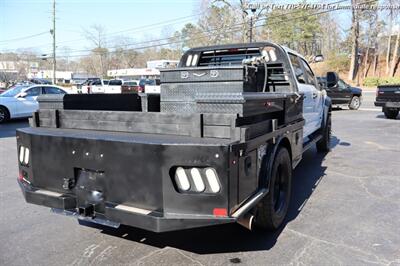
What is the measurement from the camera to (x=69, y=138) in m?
3.32

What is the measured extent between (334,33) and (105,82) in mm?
49787

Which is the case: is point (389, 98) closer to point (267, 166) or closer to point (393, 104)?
point (393, 104)

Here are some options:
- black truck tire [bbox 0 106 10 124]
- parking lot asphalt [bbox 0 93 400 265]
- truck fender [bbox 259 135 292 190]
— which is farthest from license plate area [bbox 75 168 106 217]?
black truck tire [bbox 0 106 10 124]

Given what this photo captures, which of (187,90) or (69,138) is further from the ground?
(187,90)

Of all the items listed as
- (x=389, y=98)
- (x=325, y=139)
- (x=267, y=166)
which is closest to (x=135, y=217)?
(x=267, y=166)

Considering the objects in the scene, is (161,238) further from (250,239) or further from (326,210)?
(326,210)

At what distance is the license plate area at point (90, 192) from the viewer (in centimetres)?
321

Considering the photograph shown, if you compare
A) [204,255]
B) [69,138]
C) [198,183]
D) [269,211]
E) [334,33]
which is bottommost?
[204,255]

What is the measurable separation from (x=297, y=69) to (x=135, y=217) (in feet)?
13.1

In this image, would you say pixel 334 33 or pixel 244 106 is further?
pixel 334 33

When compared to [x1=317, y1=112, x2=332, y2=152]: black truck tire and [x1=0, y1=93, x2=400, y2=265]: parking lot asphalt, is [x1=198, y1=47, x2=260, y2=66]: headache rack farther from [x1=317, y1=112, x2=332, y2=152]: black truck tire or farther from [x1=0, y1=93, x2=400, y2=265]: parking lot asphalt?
[x1=317, y1=112, x2=332, y2=152]: black truck tire

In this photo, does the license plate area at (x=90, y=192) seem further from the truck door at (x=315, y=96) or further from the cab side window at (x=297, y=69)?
the truck door at (x=315, y=96)

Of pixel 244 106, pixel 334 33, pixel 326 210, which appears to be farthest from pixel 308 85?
pixel 334 33

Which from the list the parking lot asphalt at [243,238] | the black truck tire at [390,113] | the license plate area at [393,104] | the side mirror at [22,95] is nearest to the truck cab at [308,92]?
the parking lot asphalt at [243,238]
